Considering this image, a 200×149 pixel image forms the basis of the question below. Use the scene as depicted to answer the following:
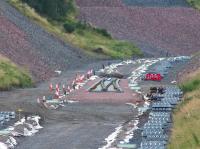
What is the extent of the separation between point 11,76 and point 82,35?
49.7 meters

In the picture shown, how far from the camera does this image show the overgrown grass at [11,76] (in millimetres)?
61231

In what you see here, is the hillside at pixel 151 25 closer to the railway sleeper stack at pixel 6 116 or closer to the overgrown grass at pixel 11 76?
the overgrown grass at pixel 11 76

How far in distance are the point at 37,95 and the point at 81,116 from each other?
1136cm

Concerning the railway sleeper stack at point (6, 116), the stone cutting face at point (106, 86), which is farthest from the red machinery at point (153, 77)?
the railway sleeper stack at point (6, 116)

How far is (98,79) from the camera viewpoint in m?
70.8

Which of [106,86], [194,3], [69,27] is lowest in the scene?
[106,86]

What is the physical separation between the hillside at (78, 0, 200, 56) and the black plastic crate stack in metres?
66.5

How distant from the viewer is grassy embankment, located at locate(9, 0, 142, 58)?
336 ft

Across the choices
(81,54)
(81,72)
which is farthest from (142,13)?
(81,72)

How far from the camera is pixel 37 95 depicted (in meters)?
56.7

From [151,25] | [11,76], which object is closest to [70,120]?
[11,76]

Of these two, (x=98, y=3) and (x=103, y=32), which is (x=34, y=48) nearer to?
(x=103, y=32)

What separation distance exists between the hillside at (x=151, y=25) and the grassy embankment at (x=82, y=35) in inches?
209

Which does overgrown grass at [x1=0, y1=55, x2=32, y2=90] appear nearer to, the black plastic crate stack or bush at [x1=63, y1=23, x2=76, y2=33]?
the black plastic crate stack
